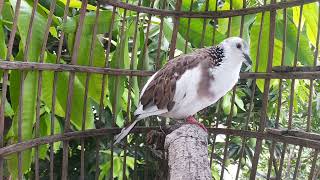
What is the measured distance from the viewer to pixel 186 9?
6.02 feet

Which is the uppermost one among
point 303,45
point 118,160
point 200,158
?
point 303,45

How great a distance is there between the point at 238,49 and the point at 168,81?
0.83ft

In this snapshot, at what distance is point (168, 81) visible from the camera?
1403 millimetres

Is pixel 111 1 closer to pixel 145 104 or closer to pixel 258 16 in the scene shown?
pixel 145 104

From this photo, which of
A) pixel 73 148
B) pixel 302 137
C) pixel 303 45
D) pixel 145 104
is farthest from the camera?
pixel 73 148

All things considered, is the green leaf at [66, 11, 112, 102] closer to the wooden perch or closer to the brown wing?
the brown wing

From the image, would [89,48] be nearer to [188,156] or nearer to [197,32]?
[197,32]

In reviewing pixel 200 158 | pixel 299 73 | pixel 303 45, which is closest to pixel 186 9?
pixel 303 45

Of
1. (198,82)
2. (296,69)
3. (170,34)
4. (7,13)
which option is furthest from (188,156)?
(7,13)

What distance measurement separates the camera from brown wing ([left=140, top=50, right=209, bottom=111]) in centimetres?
139

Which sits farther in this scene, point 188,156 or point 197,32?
point 197,32

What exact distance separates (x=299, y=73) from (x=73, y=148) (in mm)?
1248

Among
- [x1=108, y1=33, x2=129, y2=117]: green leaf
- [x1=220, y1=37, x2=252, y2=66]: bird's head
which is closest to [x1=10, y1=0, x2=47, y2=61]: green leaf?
[x1=108, y1=33, x2=129, y2=117]: green leaf

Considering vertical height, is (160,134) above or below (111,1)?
below
